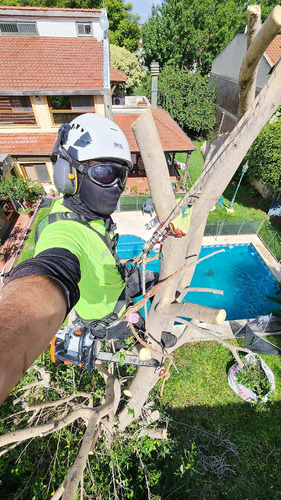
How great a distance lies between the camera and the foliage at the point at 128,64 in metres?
22.5

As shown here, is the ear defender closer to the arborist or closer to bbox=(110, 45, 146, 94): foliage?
the arborist

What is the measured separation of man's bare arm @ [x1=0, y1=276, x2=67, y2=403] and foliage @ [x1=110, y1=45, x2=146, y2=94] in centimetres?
2851

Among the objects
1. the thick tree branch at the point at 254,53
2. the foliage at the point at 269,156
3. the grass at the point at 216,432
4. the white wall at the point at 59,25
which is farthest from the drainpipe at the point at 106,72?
the grass at the point at 216,432

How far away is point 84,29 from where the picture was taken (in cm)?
1329

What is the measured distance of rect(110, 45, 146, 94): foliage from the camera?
2252 cm

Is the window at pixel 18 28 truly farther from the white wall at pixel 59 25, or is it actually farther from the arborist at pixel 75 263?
the arborist at pixel 75 263

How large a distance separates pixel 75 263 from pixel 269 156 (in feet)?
41.8

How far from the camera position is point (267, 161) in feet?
37.4

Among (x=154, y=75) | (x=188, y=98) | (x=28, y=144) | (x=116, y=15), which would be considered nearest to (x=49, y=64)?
(x=28, y=144)

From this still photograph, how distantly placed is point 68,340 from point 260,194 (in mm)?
15982

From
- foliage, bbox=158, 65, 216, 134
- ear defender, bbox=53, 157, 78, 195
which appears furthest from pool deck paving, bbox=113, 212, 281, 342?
foliage, bbox=158, 65, 216, 134

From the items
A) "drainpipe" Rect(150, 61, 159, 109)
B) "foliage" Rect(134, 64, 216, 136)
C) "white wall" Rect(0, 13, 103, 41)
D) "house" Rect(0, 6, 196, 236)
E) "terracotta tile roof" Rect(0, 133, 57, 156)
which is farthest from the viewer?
"foliage" Rect(134, 64, 216, 136)

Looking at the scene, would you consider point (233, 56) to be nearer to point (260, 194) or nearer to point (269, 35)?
point (260, 194)

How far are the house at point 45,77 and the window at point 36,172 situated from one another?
6cm
